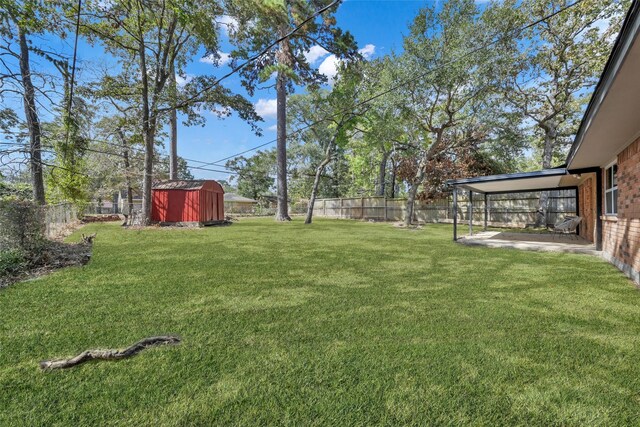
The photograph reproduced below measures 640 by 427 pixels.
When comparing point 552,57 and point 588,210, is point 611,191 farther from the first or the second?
point 552,57

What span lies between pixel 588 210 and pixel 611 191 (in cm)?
340

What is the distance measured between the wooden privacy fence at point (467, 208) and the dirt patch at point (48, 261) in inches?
629

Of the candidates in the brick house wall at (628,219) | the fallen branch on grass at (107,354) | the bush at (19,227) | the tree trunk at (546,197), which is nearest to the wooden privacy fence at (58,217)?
the bush at (19,227)

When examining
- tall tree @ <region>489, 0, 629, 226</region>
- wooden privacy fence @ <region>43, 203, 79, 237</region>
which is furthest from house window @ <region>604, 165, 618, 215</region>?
wooden privacy fence @ <region>43, 203, 79, 237</region>

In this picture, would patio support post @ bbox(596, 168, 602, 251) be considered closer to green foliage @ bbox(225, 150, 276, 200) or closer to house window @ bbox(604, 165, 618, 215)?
house window @ bbox(604, 165, 618, 215)

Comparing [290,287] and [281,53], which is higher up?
[281,53]

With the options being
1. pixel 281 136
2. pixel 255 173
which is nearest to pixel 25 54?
pixel 281 136

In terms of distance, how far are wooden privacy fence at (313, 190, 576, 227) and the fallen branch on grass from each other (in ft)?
54.2

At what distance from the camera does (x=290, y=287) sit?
4098mm

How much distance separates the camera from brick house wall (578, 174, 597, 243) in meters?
8.08

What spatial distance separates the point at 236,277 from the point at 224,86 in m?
12.2

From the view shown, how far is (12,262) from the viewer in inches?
189

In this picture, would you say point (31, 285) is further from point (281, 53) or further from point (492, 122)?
point (492, 122)

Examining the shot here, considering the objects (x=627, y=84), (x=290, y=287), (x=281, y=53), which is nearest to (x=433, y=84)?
(x=281, y=53)
